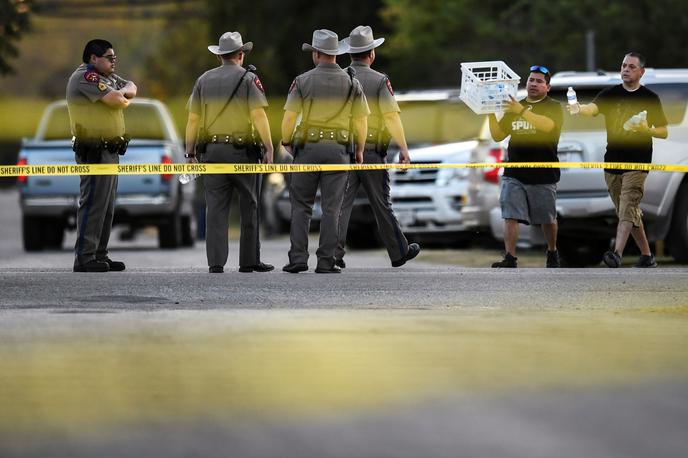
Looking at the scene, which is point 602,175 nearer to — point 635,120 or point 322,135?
point 635,120

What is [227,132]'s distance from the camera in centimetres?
1526

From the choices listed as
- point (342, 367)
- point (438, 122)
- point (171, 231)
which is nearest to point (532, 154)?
point (438, 122)

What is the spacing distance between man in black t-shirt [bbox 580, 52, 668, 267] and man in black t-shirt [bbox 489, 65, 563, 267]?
336 millimetres

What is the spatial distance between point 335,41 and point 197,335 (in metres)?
5.00

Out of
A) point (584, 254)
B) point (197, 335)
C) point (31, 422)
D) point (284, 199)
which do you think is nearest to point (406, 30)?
point (284, 199)

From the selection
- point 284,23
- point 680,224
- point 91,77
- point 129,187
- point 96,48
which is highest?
point 284,23

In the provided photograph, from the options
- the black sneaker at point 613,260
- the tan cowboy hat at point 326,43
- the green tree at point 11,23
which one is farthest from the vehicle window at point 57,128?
the black sneaker at point 613,260

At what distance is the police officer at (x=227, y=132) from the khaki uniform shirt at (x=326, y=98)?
0.28 meters

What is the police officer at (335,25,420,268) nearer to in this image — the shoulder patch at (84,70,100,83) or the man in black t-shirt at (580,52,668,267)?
the man in black t-shirt at (580,52,668,267)

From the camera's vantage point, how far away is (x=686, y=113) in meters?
17.5

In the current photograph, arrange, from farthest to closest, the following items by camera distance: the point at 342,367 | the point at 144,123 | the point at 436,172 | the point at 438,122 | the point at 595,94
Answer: the point at 144,123
the point at 438,122
the point at 436,172
the point at 595,94
the point at 342,367

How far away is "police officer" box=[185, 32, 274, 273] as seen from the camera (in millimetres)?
15109

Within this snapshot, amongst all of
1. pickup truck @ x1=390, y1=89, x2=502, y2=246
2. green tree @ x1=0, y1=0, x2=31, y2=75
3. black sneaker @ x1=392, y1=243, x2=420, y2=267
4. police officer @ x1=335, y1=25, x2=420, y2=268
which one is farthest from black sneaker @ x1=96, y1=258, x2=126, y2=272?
green tree @ x1=0, y1=0, x2=31, y2=75

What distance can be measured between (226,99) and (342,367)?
19.9 feet
